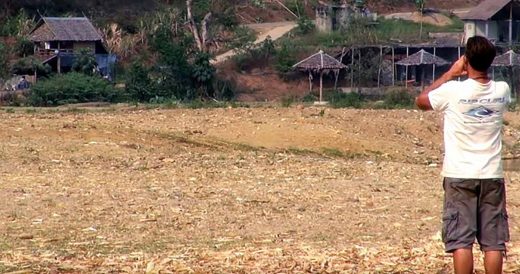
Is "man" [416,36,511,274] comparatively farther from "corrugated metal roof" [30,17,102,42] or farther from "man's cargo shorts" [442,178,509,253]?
"corrugated metal roof" [30,17,102,42]

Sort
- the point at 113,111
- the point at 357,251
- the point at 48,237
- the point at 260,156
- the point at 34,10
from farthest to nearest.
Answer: the point at 34,10 < the point at 113,111 < the point at 260,156 < the point at 48,237 < the point at 357,251

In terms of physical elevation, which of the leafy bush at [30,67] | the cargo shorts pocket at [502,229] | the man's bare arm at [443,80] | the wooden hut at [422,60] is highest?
the man's bare arm at [443,80]

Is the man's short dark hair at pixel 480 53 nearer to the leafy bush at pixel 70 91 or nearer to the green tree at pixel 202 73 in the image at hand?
the leafy bush at pixel 70 91

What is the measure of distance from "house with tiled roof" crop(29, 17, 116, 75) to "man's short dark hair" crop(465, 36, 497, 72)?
107 feet

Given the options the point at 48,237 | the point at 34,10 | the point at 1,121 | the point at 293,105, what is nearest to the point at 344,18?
the point at 34,10

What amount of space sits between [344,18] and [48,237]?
39610 mm

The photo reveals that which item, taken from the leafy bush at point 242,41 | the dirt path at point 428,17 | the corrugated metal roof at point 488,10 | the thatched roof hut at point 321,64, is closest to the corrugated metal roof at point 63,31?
the leafy bush at point 242,41

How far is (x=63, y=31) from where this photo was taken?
128ft

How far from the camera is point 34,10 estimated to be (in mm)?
47969

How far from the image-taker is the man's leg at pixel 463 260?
663 centimetres

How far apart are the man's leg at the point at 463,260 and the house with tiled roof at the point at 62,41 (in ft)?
107

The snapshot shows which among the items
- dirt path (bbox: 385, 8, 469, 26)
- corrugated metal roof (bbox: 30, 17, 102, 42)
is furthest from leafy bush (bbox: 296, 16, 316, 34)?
corrugated metal roof (bbox: 30, 17, 102, 42)

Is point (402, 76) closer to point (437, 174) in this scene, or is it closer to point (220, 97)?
point (220, 97)

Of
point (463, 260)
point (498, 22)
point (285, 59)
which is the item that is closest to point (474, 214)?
point (463, 260)
